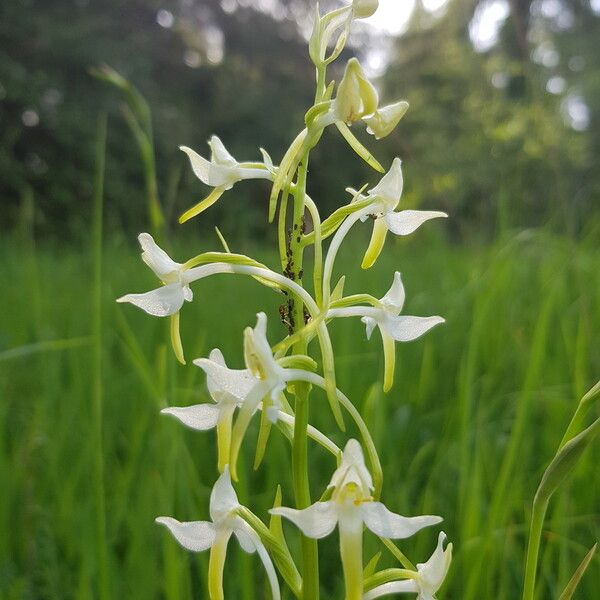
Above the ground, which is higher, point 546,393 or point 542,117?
point 542,117

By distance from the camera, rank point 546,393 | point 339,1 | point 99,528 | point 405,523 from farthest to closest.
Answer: point 339,1 → point 546,393 → point 99,528 → point 405,523

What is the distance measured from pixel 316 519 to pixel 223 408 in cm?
15

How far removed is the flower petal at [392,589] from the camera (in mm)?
687

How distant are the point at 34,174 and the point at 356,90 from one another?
1213 centimetres

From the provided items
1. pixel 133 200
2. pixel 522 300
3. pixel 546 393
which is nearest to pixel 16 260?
pixel 522 300

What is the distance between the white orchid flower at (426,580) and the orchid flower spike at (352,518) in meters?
0.05

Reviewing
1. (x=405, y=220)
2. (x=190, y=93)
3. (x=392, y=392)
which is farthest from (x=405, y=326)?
(x=190, y=93)

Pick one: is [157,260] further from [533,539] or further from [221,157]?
[533,539]

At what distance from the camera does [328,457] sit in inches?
62.3

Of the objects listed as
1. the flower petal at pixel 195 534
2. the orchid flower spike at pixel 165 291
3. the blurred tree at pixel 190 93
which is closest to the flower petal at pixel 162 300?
the orchid flower spike at pixel 165 291

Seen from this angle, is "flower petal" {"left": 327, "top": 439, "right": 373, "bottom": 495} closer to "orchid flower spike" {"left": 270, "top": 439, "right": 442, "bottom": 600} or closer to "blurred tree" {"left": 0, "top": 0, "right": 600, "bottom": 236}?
"orchid flower spike" {"left": 270, "top": 439, "right": 442, "bottom": 600}

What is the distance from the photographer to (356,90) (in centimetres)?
70

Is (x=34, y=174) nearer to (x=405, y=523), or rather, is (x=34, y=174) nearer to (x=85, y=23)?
(x=85, y=23)

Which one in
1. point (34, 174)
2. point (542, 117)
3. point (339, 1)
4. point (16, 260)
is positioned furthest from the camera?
A: point (339, 1)
